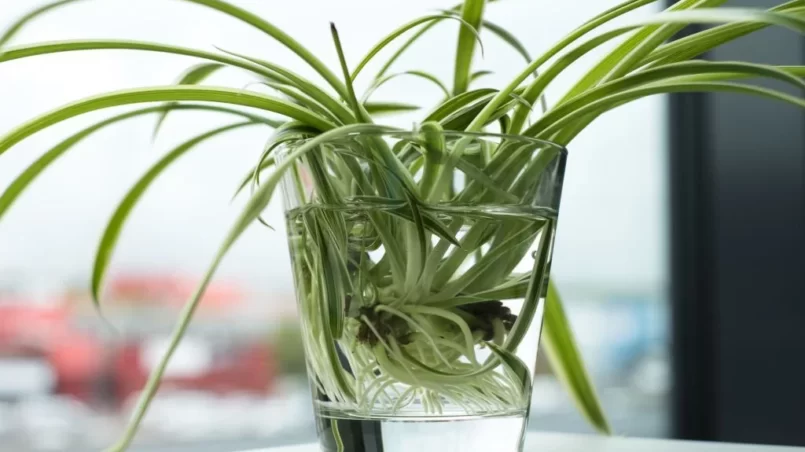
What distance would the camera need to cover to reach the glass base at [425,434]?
0.36 metres

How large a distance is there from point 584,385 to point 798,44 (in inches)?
24.6

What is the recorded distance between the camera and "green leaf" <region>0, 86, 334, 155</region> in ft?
1.23

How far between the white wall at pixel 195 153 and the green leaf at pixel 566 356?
43 centimetres

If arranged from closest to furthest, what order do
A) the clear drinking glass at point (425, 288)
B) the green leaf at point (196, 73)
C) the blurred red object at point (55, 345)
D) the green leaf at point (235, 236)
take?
1. the green leaf at point (235, 236)
2. the clear drinking glass at point (425, 288)
3. the green leaf at point (196, 73)
4. the blurred red object at point (55, 345)

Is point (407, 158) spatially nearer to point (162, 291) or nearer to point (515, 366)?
point (515, 366)

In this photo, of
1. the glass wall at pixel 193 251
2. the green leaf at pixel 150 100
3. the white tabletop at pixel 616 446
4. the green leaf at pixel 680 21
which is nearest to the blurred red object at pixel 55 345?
the glass wall at pixel 193 251

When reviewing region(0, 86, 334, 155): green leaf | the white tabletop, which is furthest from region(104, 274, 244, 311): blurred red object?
region(0, 86, 334, 155): green leaf

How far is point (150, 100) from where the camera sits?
0.38 metres

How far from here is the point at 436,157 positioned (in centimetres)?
37

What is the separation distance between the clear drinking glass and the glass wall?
537 mm

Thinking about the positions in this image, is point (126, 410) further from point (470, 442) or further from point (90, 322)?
point (470, 442)

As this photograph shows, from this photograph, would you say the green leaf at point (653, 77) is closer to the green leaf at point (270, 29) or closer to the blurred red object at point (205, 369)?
the green leaf at point (270, 29)

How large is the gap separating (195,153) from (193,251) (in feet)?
0.44

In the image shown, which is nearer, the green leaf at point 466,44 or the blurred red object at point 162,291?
the green leaf at point 466,44
